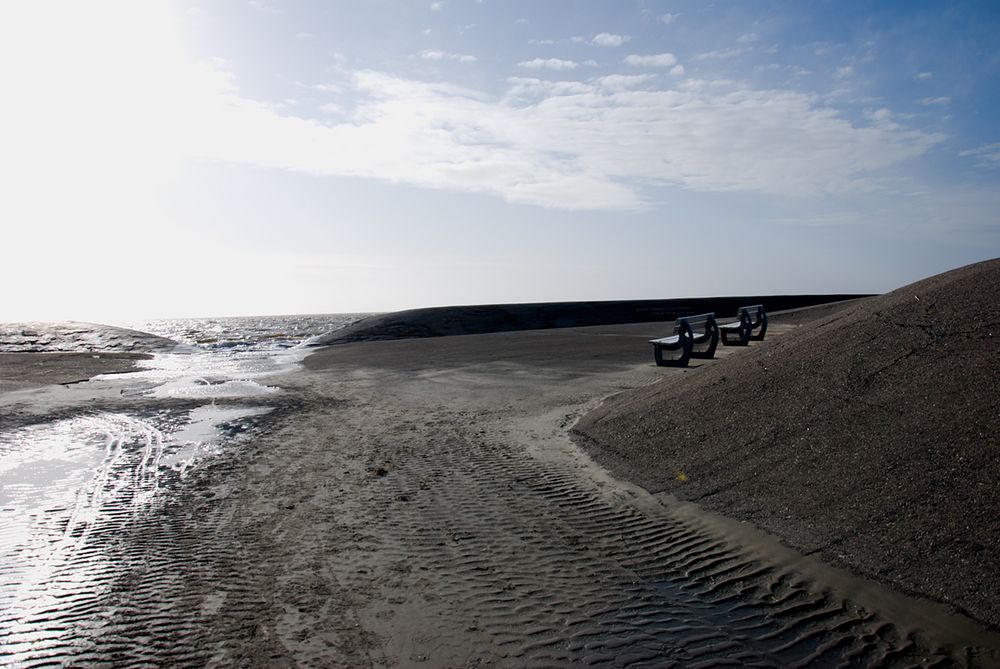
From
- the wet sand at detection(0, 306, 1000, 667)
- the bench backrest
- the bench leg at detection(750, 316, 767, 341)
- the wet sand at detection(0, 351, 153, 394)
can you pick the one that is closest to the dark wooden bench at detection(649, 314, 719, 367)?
the bench backrest

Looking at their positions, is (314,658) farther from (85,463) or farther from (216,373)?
(216,373)

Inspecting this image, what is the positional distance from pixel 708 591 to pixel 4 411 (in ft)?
43.6

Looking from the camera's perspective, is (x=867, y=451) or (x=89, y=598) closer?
(x=89, y=598)

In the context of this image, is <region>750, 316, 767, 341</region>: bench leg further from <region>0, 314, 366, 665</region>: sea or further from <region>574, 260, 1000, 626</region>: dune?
<region>0, 314, 366, 665</region>: sea

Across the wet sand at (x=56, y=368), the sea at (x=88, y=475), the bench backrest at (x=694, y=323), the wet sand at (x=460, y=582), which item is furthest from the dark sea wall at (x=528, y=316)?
the wet sand at (x=460, y=582)

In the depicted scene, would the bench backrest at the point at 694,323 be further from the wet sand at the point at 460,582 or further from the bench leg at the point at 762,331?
the wet sand at the point at 460,582

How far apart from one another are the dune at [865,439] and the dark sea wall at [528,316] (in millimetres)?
27388

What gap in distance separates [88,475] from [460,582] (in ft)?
18.0

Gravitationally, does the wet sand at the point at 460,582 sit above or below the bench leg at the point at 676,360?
below

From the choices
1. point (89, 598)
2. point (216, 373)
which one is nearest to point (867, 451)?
point (89, 598)

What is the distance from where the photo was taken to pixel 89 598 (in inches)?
179

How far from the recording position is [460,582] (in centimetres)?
482

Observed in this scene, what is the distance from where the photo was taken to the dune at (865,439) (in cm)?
456

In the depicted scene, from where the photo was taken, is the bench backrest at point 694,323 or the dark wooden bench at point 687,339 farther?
the bench backrest at point 694,323
